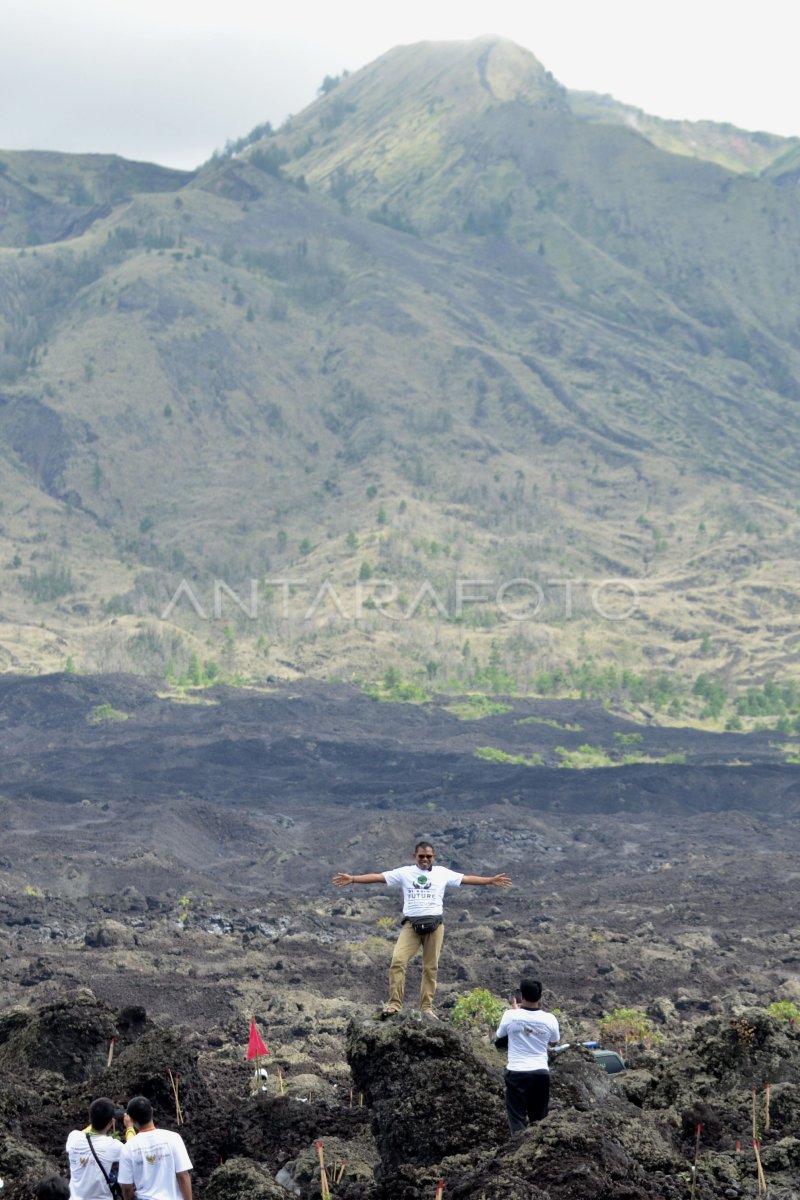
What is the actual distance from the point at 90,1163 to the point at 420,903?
4.64 metres

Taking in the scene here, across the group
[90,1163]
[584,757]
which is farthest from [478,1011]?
[584,757]

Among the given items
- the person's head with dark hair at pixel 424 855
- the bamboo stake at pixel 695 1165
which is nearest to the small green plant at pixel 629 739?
the person's head with dark hair at pixel 424 855

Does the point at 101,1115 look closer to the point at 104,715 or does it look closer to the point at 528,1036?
the point at 528,1036

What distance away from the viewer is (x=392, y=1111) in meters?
13.4

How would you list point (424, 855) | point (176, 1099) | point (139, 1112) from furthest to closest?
point (176, 1099), point (424, 855), point (139, 1112)

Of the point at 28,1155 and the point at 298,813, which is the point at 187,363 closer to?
the point at 298,813

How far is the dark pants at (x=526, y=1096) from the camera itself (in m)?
12.5

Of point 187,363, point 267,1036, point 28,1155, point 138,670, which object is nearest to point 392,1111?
point 28,1155

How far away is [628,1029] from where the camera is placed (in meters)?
24.9

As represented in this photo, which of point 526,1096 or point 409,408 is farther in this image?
point 409,408

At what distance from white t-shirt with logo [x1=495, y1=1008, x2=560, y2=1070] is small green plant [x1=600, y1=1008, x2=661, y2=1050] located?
10.9 m

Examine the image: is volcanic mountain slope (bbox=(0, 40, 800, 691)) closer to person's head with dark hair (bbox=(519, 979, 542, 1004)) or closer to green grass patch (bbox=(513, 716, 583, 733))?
green grass patch (bbox=(513, 716, 583, 733))

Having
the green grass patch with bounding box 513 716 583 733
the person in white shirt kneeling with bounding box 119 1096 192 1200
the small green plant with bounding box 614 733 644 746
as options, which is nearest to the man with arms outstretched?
the person in white shirt kneeling with bounding box 119 1096 192 1200

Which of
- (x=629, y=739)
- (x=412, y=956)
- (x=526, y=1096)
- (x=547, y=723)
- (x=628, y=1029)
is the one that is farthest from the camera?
(x=547, y=723)
